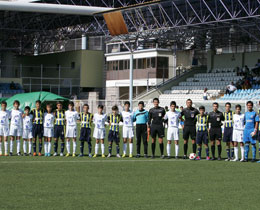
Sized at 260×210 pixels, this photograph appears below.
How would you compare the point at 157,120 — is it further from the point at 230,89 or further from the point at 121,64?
the point at 121,64

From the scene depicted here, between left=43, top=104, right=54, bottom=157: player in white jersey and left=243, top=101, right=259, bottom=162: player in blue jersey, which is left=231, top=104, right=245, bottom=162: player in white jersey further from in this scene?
left=43, top=104, right=54, bottom=157: player in white jersey

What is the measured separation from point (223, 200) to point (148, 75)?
148 feet

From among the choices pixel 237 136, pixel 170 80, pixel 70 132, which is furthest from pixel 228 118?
pixel 170 80

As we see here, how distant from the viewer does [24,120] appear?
1870 centimetres

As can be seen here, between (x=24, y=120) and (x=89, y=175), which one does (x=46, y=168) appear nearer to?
(x=89, y=175)

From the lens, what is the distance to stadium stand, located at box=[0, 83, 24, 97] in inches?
2143

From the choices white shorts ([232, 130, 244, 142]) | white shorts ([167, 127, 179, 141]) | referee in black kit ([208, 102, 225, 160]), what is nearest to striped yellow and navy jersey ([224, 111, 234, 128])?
referee in black kit ([208, 102, 225, 160])

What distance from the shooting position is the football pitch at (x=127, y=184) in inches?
373

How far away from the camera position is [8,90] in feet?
184

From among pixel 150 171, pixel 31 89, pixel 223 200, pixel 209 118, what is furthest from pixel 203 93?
pixel 223 200

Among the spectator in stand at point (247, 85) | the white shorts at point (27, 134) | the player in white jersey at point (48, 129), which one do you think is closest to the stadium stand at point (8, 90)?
the spectator in stand at point (247, 85)

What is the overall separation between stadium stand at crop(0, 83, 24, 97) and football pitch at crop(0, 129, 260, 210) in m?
39.1

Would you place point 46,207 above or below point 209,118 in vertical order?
below

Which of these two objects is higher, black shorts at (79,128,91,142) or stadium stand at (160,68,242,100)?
stadium stand at (160,68,242,100)
